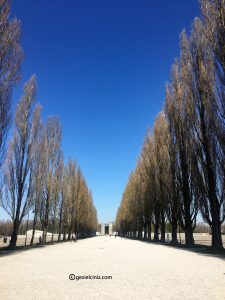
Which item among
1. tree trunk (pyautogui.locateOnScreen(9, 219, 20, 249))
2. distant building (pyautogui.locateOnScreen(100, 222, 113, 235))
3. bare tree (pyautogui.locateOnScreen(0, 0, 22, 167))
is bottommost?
tree trunk (pyautogui.locateOnScreen(9, 219, 20, 249))

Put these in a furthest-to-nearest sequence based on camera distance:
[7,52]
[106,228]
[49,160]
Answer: [106,228] < [49,160] < [7,52]

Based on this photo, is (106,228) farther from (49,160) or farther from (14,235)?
(14,235)

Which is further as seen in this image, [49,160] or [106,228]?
[106,228]

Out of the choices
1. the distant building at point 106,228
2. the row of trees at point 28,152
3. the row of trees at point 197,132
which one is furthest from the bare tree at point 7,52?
the distant building at point 106,228

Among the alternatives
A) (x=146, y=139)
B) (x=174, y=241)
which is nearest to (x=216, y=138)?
(x=174, y=241)

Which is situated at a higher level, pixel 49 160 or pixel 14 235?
pixel 49 160

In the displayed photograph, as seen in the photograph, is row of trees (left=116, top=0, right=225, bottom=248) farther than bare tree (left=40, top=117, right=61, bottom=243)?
No

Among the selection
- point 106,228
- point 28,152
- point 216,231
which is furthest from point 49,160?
point 106,228

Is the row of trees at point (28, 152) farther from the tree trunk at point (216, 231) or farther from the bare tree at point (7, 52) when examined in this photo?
the tree trunk at point (216, 231)

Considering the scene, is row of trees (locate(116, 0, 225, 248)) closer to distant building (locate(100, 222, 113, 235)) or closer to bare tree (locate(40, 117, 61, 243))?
bare tree (locate(40, 117, 61, 243))

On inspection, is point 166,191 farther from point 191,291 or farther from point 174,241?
point 191,291

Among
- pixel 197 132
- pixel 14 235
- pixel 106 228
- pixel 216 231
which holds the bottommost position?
pixel 14 235

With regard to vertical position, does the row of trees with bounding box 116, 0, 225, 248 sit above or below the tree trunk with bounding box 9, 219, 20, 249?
above

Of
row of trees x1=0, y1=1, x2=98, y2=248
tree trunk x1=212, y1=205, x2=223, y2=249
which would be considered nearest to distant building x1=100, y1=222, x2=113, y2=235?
row of trees x1=0, y1=1, x2=98, y2=248
